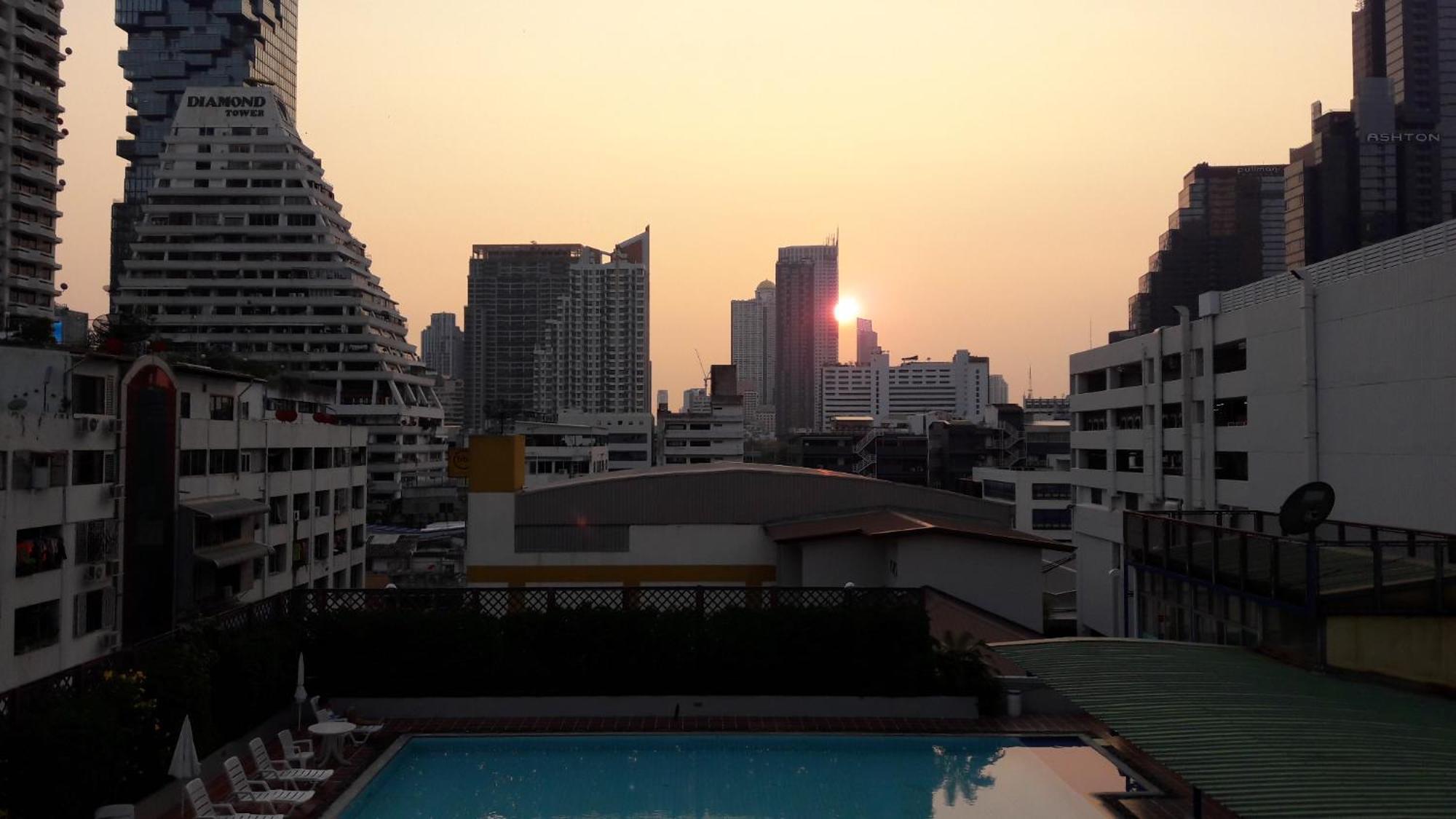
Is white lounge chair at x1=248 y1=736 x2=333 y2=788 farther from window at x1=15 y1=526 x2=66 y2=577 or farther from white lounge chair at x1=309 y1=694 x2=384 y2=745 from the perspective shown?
window at x1=15 y1=526 x2=66 y2=577

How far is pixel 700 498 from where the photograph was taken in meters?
28.5

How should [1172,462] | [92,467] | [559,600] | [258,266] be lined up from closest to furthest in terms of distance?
[559,600] → [92,467] → [1172,462] → [258,266]

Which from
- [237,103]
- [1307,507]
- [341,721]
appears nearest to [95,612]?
[341,721]

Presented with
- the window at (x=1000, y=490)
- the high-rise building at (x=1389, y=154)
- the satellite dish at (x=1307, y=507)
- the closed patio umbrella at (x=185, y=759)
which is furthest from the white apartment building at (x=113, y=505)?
the high-rise building at (x=1389, y=154)

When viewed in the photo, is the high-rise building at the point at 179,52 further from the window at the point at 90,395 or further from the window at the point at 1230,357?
the window at the point at 1230,357

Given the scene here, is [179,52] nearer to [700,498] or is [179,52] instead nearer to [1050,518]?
[1050,518]

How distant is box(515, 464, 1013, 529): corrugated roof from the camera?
92.0 ft

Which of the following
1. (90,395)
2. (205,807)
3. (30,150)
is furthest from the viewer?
(30,150)

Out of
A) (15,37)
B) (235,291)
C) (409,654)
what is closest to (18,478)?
(409,654)

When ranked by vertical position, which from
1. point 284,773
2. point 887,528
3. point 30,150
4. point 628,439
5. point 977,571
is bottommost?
point 284,773

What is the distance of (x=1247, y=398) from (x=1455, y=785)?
27130 mm

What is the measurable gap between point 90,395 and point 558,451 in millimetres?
61746

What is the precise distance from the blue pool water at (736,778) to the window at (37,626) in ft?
45.8

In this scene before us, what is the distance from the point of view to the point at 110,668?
1161 centimetres
